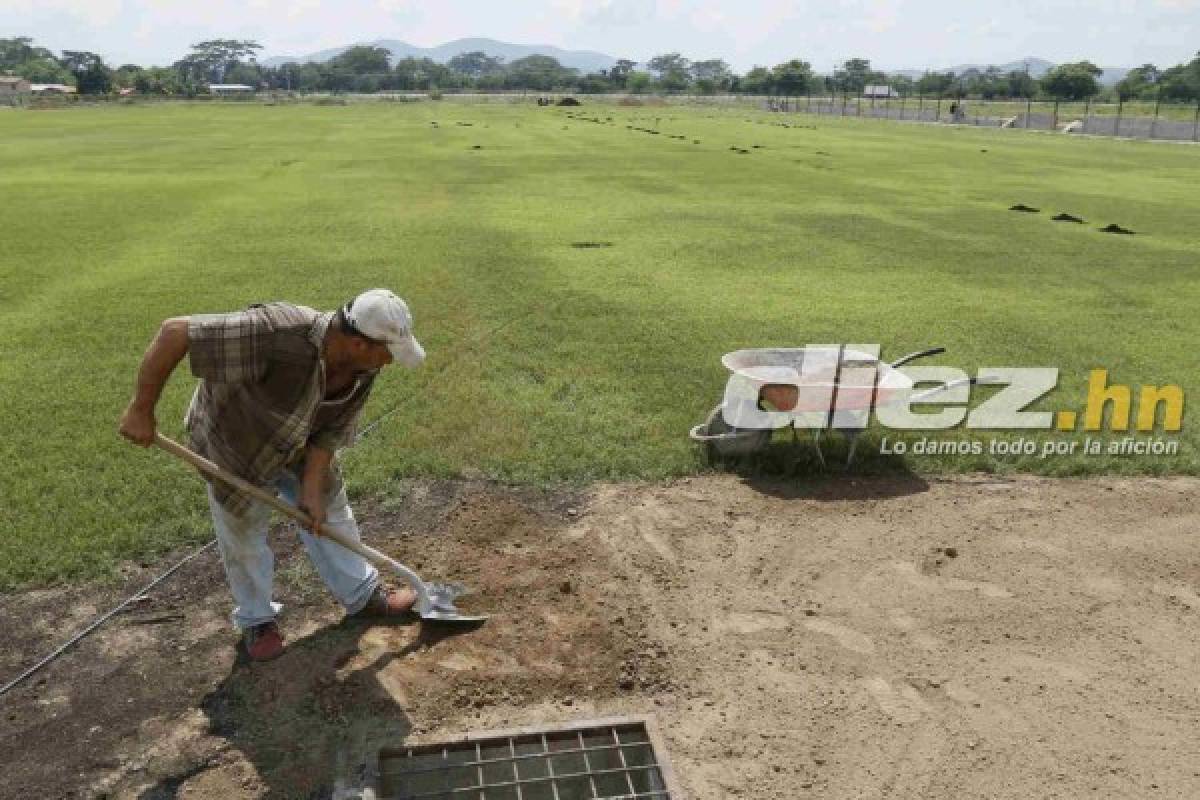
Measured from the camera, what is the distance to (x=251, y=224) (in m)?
18.7

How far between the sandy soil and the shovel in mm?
143

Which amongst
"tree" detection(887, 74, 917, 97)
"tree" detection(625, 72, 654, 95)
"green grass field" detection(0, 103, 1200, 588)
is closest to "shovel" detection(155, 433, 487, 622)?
"green grass field" detection(0, 103, 1200, 588)

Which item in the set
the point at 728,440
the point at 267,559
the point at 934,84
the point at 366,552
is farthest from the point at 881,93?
the point at 267,559

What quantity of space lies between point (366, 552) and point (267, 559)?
0.52 m

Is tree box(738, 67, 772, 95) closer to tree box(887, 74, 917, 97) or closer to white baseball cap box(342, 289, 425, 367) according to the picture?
tree box(887, 74, 917, 97)

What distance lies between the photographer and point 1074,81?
87.5 metres

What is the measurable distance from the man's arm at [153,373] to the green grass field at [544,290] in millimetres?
2160

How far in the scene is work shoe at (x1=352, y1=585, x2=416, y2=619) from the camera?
539cm

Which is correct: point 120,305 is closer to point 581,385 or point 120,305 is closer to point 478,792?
point 581,385

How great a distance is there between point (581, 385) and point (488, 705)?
15.8 feet

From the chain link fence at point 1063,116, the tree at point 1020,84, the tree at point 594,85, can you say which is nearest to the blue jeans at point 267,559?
the chain link fence at point 1063,116

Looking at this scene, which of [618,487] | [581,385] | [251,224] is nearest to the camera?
[618,487]

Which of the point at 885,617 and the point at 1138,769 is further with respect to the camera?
the point at 885,617

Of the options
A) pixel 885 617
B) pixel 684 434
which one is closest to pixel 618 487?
pixel 684 434
